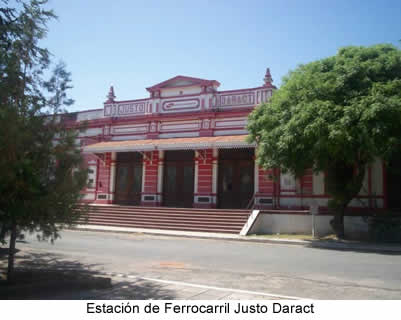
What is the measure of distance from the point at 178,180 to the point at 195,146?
3.30 m

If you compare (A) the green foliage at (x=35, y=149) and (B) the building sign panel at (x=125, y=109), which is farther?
(B) the building sign panel at (x=125, y=109)

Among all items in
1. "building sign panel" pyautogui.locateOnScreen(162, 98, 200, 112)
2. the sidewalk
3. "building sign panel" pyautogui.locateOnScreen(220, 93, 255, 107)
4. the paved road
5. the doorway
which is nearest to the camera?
the paved road

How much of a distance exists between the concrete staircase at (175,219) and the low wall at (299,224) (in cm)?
85

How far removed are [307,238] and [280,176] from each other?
4833 mm

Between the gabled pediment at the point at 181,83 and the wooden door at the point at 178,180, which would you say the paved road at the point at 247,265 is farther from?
the gabled pediment at the point at 181,83

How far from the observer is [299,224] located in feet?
57.1

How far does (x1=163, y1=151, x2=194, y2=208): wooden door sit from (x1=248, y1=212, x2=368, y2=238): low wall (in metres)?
5.78

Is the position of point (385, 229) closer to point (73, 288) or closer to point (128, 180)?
point (73, 288)

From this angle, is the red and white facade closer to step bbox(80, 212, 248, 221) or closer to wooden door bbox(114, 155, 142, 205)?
wooden door bbox(114, 155, 142, 205)

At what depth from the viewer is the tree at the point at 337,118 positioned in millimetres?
12578

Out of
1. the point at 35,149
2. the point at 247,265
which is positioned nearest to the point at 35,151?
the point at 35,149

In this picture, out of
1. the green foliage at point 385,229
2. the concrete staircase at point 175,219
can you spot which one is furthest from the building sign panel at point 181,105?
the green foliage at point 385,229

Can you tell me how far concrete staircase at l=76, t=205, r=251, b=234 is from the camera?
58.3 feet

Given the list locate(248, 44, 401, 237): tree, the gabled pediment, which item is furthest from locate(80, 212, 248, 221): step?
the gabled pediment
